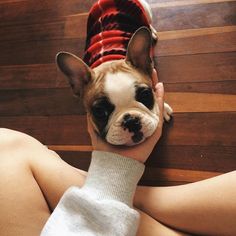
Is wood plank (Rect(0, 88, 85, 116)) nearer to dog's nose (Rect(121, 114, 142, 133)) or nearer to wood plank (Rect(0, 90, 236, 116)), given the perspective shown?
wood plank (Rect(0, 90, 236, 116))

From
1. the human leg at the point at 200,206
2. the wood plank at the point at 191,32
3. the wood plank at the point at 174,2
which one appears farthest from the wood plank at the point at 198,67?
the human leg at the point at 200,206

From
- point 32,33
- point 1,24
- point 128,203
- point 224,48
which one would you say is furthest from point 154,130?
point 1,24

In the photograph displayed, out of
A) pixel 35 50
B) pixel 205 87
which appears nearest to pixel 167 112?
pixel 205 87

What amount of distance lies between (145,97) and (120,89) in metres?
0.10

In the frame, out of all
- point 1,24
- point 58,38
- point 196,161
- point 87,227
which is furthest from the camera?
point 1,24

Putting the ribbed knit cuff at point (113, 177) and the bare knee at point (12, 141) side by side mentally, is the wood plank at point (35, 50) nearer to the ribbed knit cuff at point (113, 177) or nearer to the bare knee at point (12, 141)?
the bare knee at point (12, 141)

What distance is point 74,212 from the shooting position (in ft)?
2.92

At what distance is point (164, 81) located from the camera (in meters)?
1.65

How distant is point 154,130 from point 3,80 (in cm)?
118

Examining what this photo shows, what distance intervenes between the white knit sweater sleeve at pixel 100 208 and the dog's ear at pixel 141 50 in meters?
0.37

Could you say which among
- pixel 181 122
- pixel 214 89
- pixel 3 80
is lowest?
pixel 3 80

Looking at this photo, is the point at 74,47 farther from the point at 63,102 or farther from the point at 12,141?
the point at 12,141

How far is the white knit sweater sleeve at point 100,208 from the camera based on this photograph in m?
0.86

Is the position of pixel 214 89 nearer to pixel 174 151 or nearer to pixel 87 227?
pixel 174 151
